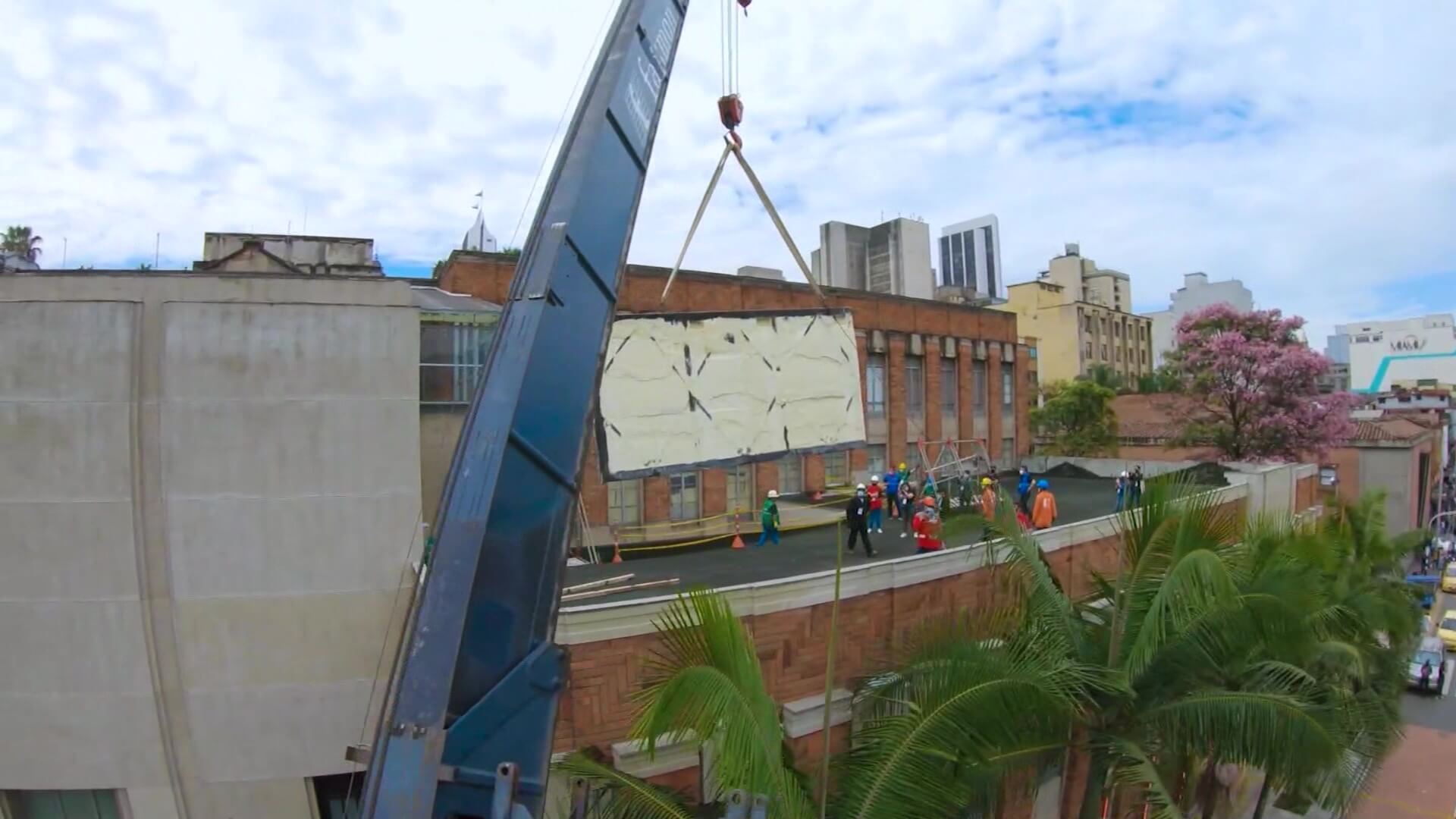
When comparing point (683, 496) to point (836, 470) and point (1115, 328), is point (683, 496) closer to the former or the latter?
point (836, 470)

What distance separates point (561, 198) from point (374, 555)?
704cm

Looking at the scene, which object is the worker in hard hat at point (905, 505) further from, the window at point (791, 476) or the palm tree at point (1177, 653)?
the palm tree at point (1177, 653)

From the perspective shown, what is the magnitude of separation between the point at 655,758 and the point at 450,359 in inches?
303

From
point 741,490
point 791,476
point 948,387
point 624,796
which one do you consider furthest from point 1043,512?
point 948,387

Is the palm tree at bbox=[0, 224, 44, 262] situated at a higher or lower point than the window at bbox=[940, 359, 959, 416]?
higher

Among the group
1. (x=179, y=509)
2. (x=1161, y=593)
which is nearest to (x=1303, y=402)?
(x=1161, y=593)

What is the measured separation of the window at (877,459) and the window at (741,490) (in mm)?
5412

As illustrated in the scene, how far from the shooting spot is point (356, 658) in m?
10.9

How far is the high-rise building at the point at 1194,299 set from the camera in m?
104

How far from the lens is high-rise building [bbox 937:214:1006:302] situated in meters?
104

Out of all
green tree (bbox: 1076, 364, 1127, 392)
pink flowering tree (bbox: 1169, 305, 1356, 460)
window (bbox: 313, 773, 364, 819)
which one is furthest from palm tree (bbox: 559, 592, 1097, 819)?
green tree (bbox: 1076, 364, 1127, 392)

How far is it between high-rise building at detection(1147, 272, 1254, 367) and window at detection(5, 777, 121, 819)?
109 meters

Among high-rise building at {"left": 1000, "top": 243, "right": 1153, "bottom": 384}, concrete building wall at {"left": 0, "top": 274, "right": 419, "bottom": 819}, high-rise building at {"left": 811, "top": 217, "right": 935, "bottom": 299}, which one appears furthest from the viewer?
high-rise building at {"left": 1000, "top": 243, "right": 1153, "bottom": 384}

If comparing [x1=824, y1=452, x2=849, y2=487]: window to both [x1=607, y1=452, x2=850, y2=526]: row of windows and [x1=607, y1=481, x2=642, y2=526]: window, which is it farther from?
[x1=607, y1=481, x2=642, y2=526]: window
